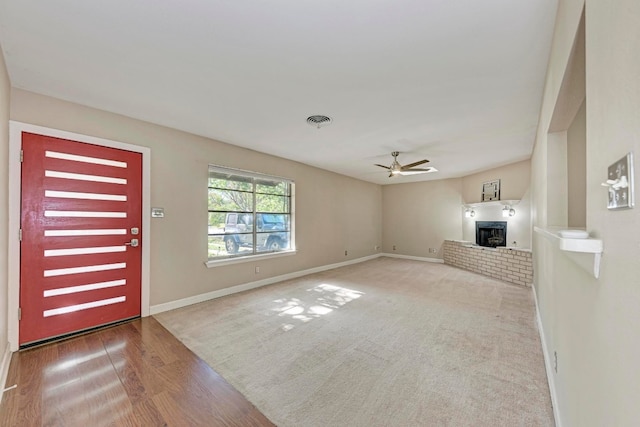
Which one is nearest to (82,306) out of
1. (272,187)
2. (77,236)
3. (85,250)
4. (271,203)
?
(85,250)

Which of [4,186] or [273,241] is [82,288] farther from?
[273,241]

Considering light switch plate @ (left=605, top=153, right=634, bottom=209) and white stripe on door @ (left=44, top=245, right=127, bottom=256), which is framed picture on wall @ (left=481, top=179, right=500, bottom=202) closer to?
light switch plate @ (left=605, top=153, right=634, bottom=209)

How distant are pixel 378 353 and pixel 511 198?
5.24 m

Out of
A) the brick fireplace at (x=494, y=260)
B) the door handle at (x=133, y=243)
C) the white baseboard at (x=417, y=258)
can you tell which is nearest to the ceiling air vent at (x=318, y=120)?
the door handle at (x=133, y=243)

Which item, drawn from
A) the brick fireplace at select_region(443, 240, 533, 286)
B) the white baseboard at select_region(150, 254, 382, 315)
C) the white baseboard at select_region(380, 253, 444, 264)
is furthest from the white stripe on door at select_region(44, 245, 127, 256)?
the white baseboard at select_region(380, 253, 444, 264)

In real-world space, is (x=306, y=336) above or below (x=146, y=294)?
below

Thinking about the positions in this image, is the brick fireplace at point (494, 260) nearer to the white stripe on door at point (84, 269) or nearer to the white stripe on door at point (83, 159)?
the white stripe on door at point (84, 269)

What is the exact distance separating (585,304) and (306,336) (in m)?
2.34

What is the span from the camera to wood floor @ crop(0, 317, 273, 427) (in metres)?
1.71

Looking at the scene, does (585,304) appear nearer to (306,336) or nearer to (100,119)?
(306,336)

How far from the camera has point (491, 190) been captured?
20.6ft

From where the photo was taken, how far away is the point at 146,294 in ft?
11.1

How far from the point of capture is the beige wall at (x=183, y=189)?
2.90 metres

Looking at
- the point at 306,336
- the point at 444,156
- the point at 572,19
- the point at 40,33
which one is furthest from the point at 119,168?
the point at 444,156
